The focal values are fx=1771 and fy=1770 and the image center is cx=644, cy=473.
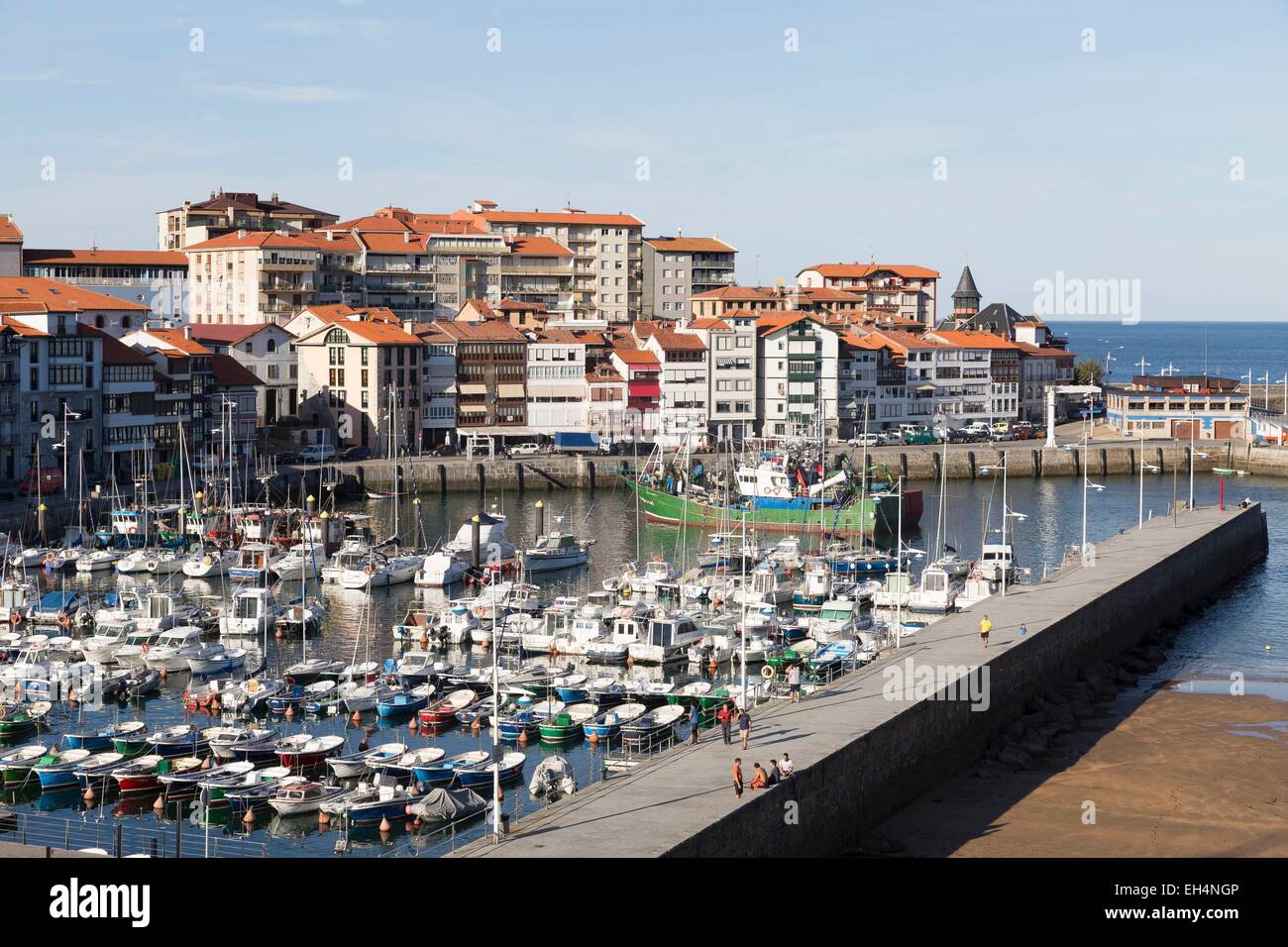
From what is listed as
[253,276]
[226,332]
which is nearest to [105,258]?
[253,276]

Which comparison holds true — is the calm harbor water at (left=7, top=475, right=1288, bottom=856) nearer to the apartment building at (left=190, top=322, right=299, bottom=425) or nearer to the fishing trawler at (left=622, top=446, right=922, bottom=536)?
the fishing trawler at (left=622, top=446, right=922, bottom=536)

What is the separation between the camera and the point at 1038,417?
12588 centimetres

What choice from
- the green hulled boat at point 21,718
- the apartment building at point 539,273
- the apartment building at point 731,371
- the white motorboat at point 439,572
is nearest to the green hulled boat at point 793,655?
the white motorboat at point 439,572

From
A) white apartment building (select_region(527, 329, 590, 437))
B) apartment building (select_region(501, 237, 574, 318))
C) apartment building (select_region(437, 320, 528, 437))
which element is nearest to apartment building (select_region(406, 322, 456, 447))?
apartment building (select_region(437, 320, 528, 437))

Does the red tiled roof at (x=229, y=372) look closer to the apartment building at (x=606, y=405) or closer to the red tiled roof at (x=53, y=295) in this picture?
the red tiled roof at (x=53, y=295)

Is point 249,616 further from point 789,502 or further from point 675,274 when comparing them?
point 675,274

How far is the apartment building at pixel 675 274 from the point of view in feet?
435

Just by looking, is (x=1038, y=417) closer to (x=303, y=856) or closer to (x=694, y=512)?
(x=694, y=512)

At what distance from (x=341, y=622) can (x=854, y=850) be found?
26.1 m

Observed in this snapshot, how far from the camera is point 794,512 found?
7500 cm

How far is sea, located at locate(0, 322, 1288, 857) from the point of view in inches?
1272

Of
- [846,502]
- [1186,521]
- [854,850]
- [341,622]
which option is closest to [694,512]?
[846,502]

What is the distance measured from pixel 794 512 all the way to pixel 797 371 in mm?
32939

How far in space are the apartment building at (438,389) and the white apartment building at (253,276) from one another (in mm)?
14514
